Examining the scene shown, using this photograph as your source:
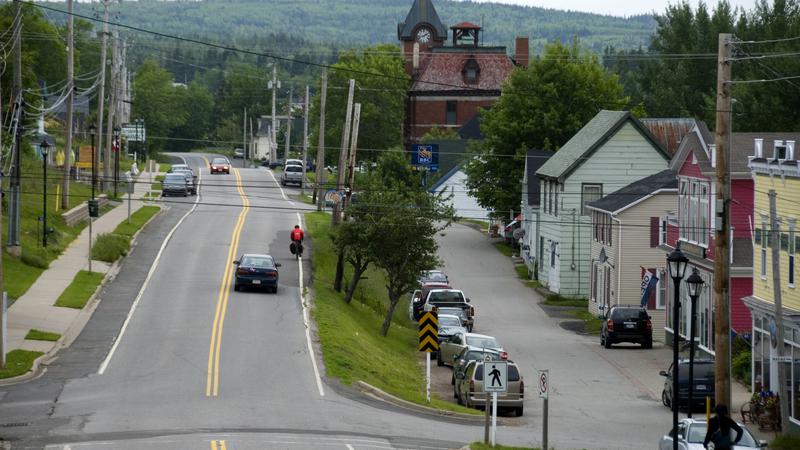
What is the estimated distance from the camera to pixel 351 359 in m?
39.5

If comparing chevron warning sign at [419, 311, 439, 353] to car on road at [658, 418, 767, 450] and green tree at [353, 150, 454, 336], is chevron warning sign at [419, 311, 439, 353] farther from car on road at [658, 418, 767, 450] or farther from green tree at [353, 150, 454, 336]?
green tree at [353, 150, 454, 336]

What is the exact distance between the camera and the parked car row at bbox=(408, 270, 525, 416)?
35406 millimetres

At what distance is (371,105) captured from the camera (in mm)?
120812

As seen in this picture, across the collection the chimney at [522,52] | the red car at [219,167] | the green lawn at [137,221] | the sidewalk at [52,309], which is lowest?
the sidewalk at [52,309]

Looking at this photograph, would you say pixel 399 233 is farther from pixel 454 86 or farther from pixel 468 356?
pixel 454 86

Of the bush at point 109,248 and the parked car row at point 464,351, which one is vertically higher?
the bush at point 109,248

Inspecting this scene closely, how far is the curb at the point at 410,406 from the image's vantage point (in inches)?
1336

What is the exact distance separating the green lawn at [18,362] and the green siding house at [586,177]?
33.3m

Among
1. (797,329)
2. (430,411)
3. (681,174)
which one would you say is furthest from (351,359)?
(681,174)

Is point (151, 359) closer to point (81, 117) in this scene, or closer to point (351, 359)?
point (351, 359)

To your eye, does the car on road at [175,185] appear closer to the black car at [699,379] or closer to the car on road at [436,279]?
the car on road at [436,279]

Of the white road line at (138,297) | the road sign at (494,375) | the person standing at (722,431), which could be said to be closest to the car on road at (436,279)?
the white road line at (138,297)

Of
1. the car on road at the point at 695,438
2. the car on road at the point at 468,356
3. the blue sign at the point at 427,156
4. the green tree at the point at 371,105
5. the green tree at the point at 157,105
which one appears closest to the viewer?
the car on road at the point at 695,438

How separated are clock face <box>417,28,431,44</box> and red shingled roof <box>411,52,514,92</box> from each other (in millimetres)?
14819
